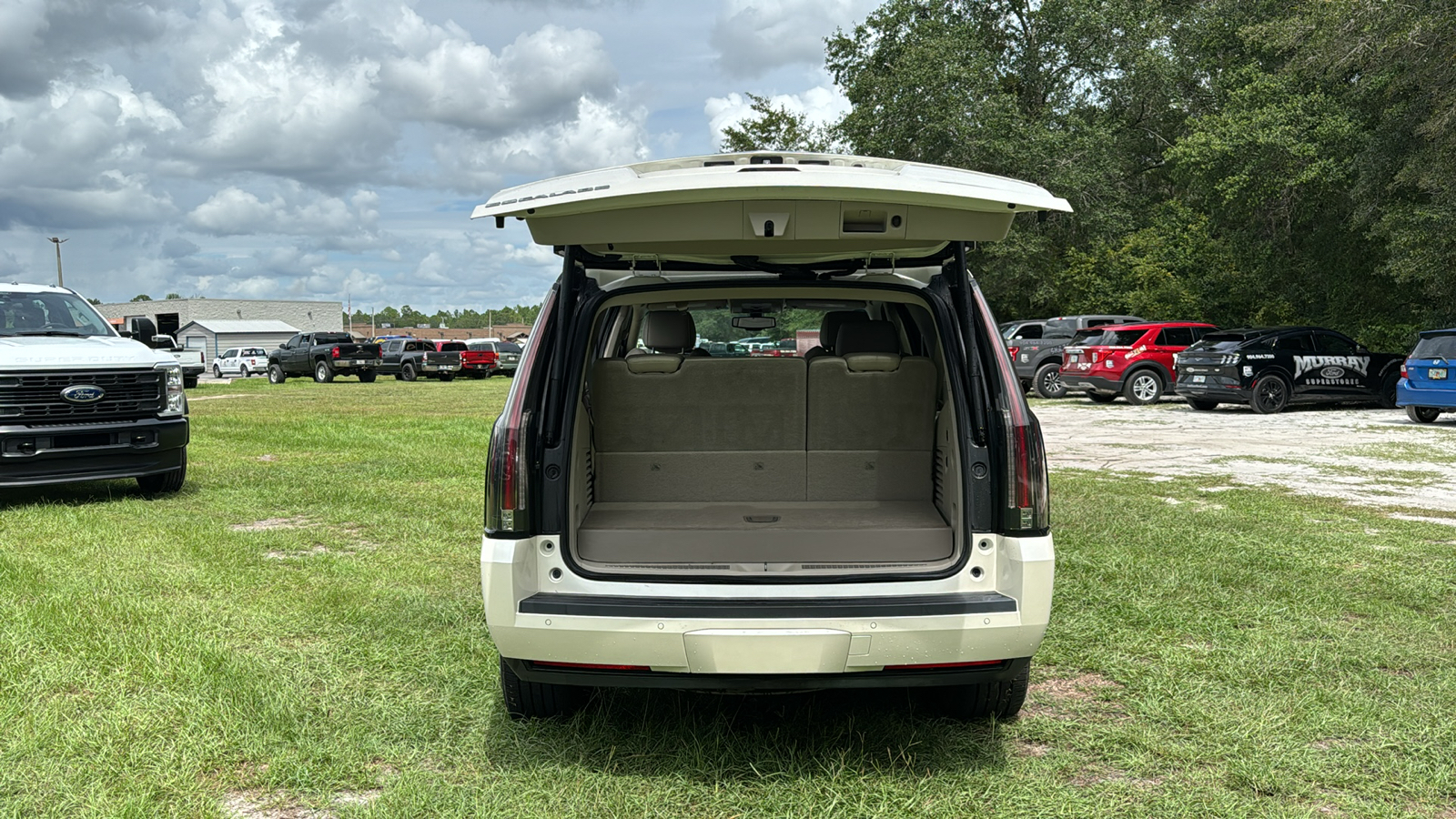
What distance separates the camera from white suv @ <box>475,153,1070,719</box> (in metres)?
3.45

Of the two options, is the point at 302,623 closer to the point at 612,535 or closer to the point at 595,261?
the point at 612,535

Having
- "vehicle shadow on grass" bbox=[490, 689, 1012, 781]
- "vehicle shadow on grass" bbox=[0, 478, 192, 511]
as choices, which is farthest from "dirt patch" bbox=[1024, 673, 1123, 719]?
"vehicle shadow on grass" bbox=[0, 478, 192, 511]

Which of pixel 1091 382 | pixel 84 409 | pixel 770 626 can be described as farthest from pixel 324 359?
pixel 770 626

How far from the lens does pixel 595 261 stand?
405cm

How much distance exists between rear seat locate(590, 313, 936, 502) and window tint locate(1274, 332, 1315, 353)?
17029 mm

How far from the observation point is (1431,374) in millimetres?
15922

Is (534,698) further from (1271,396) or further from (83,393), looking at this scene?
(1271,396)

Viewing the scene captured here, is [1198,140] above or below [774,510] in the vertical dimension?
above

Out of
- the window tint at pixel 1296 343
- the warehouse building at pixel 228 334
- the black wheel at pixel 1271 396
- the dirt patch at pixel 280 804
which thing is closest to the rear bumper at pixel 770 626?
the dirt patch at pixel 280 804

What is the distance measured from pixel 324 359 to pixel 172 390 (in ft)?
99.2

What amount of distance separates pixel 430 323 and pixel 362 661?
14920 centimetres

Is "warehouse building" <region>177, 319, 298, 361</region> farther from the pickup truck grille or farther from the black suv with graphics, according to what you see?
the pickup truck grille

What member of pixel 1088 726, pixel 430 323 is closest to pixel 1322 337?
pixel 1088 726

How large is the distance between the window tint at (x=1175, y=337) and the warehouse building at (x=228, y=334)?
82444 millimetres
